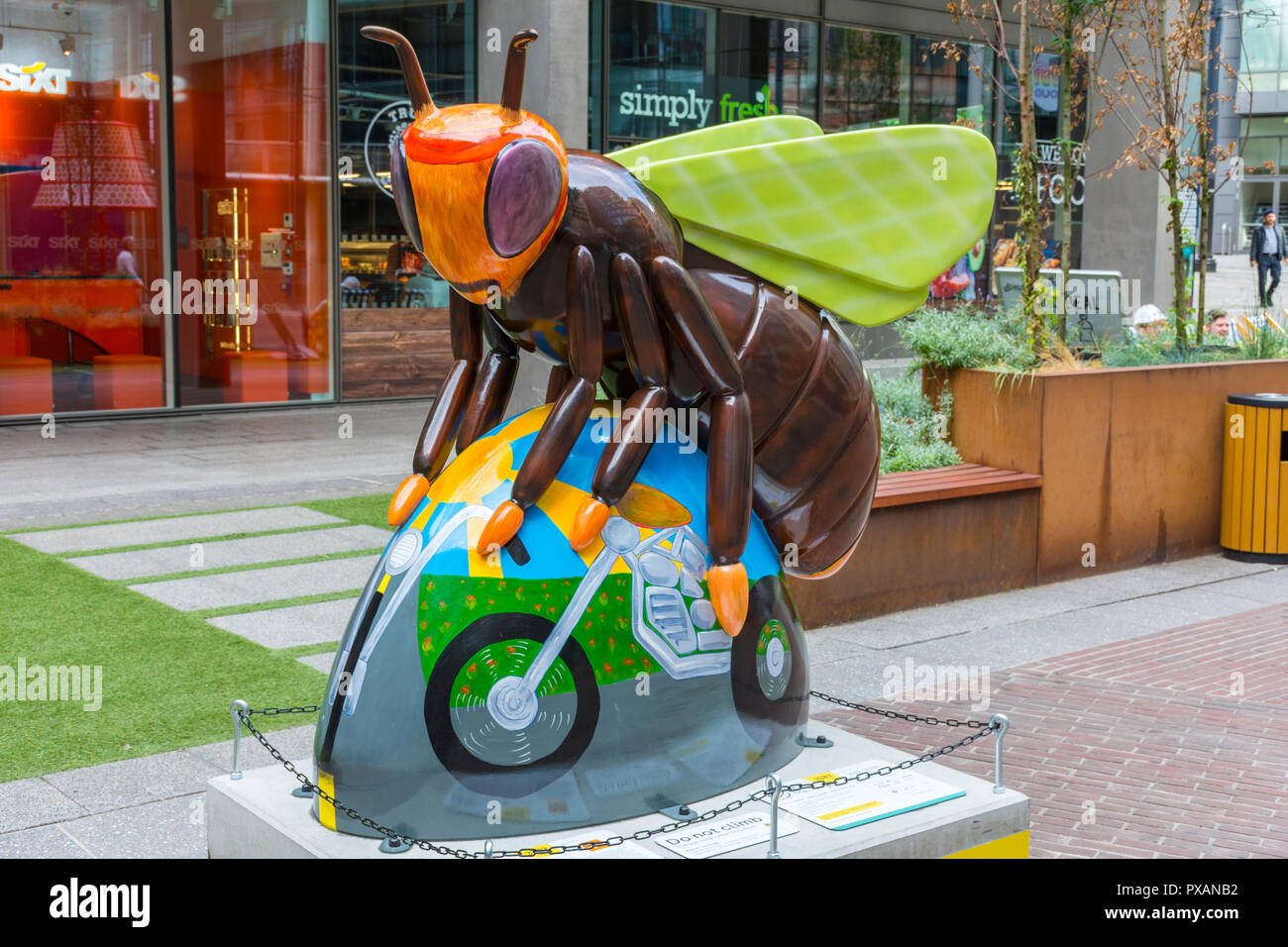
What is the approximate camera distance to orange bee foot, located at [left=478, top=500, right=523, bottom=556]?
3.81 meters

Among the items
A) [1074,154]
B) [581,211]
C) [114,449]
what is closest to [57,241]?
[114,449]

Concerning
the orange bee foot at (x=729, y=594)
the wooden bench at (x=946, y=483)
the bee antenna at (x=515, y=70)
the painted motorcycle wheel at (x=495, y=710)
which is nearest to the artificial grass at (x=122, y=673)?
the painted motorcycle wheel at (x=495, y=710)

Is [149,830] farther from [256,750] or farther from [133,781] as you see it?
[256,750]

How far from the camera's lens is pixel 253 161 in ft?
52.9

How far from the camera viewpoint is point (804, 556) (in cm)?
457

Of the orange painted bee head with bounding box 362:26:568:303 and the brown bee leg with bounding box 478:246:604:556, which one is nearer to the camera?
the orange painted bee head with bounding box 362:26:568:303

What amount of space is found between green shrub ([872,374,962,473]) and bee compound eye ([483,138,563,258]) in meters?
5.47

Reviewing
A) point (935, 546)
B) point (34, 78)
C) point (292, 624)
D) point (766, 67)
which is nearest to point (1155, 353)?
point (935, 546)

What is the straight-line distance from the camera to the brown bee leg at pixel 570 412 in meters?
3.83

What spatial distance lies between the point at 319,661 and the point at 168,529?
3.42 m

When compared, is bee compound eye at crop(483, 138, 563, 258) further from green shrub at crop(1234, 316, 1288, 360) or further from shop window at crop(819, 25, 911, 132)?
shop window at crop(819, 25, 911, 132)

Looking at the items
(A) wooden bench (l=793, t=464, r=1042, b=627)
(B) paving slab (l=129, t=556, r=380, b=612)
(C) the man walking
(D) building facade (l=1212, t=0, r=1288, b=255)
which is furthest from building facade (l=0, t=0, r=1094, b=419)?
(D) building facade (l=1212, t=0, r=1288, b=255)

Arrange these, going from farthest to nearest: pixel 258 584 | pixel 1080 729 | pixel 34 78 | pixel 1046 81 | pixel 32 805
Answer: pixel 1046 81, pixel 34 78, pixel 258 584, pixel 1080 729, pixel 32 805

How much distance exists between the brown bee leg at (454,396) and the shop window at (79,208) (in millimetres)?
11805
